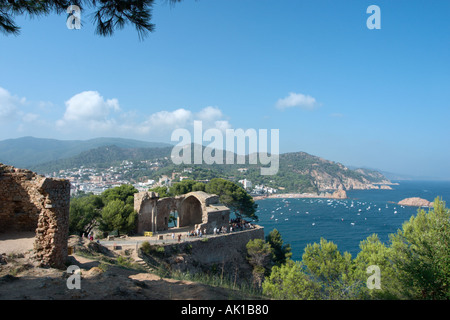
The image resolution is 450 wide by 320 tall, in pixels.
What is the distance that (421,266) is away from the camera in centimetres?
986

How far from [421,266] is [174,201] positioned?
1913cm

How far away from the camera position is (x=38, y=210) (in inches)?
417

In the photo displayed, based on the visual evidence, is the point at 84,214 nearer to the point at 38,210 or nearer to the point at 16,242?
the point at 38,210

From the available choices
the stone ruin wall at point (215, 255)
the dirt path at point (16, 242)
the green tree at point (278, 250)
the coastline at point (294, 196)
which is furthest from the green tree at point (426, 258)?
A: the coastline at point (294, 196)

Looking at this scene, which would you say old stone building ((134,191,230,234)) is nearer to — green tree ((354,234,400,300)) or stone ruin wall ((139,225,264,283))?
stone ruin wall ((139,225,264,283))

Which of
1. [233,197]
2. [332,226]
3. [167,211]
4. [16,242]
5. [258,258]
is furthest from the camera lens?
[332,226]

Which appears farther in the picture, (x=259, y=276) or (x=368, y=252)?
(x=259, y=276)

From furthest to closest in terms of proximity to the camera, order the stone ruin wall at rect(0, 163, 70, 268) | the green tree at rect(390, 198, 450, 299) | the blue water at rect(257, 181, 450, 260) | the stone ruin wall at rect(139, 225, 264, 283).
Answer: the blue water at rect(257, 181, 450, 260) → the stone ruin wall at rect(139, 225, 264, 283) → the green tree at rect(390, 198, 450, 299) → the stone ruin wall at rect(0, 163, 70, 268)

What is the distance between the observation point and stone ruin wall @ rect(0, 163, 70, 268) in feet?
28.1

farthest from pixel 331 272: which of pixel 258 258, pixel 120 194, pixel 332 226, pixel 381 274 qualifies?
pixel 332 226

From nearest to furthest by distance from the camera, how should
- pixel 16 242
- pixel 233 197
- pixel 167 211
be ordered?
pixel 16 242
pixel 167 211
pixel 233 197

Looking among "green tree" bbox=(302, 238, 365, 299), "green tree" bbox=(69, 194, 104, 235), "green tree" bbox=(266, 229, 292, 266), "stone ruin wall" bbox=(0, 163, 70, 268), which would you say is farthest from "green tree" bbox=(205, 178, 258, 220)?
"stone ruin wall" bbox=(0, 163, 70, 268)
